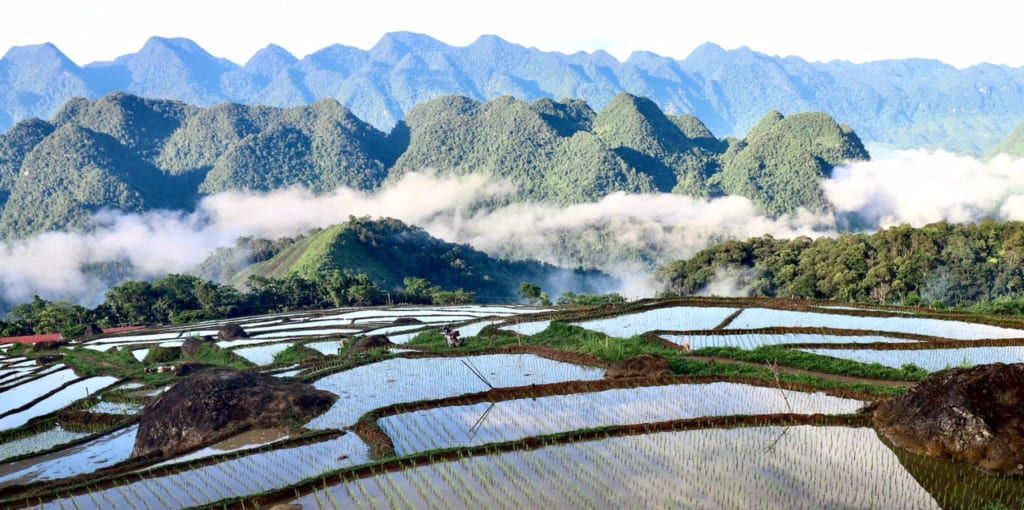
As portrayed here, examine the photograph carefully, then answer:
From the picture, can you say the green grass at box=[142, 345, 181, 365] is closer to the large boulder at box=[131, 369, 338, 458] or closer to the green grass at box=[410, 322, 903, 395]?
the green grass at box=[410, 322, 903, 395]

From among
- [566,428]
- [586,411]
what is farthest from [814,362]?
[566,428]

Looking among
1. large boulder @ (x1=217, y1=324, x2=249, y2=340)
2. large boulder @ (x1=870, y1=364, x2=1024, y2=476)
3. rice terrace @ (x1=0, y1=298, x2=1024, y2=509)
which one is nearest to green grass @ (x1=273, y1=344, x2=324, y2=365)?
rice terrace @ (x1=0, y1=298, x2=1024, y2=509)

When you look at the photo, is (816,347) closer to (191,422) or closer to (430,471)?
(430,471)

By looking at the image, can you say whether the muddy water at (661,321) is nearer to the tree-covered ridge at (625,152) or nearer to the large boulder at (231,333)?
the large boulder at (231,333)

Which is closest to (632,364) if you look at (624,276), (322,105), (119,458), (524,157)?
(119,458)

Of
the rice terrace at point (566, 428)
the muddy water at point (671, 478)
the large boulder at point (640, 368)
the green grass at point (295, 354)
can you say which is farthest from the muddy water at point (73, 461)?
the large boulder at point (640, 368)
